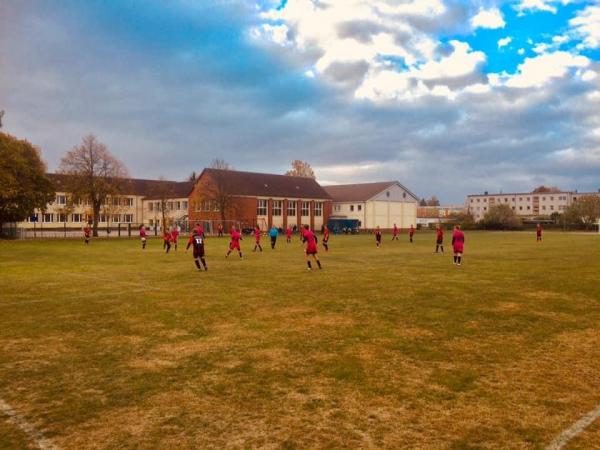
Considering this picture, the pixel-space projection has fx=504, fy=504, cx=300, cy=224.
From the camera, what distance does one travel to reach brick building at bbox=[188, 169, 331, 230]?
245 feet

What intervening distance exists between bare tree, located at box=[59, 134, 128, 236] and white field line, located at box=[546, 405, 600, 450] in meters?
60.7

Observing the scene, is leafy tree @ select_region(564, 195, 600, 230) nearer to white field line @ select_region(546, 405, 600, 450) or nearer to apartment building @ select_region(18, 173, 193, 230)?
apartment building @ select_region(18, 173, 193, 230)

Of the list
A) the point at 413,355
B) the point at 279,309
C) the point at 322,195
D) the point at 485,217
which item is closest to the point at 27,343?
the point at 279,309

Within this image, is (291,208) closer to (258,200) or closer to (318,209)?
(318,209)

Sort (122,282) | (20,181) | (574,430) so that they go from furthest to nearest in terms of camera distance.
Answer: (20,181) → (122,282) → (574,430)

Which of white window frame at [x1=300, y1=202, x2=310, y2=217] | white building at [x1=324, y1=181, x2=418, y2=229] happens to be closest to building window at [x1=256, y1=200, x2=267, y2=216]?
white window frame at [x1=300, y1=202, x2=310, y2=217]

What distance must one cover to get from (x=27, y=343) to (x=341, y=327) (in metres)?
5.86

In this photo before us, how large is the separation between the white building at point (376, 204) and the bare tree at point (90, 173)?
1710 inches

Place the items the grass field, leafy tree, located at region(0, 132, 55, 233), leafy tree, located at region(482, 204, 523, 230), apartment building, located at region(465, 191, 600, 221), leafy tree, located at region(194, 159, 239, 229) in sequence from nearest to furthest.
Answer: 1. the grass field
2. leafy tree, located at region(0, 132, 55, 233)
3. leafy tree, located at region(194, 159, 239, 229)
4. leafy tree, located at region(482, 204, 523, 230)
5. apartment building, located at region(465, 191, 600, 221)

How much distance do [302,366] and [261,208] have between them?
72310 millimetres

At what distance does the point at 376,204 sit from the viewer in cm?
9112

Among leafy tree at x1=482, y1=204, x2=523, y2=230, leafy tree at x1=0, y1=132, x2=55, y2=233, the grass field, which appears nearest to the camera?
the grass field

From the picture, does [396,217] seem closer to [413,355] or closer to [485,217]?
[485,217]

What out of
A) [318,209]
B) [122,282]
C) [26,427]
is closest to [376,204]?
[318,209]
